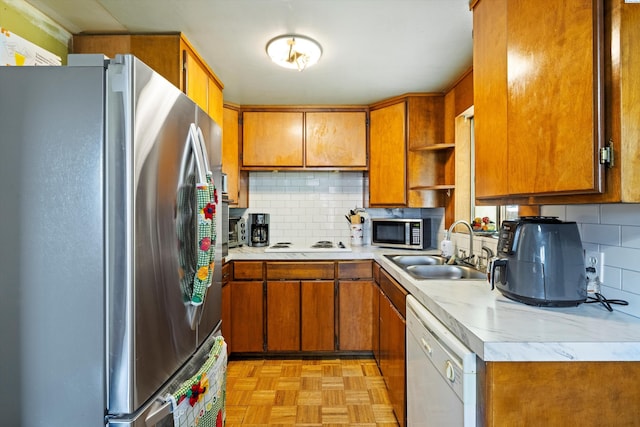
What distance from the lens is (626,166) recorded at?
86 cm

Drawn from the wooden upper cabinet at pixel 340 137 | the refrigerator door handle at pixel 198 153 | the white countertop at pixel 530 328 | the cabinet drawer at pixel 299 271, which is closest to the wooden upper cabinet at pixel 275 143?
the wooden upper cabinet at pixel 340 137

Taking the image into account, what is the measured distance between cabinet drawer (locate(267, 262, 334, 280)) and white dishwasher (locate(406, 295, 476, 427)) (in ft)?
4.02

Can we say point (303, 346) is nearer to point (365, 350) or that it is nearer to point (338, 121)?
point (365, 350)

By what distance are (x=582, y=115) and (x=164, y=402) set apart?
1.46 m

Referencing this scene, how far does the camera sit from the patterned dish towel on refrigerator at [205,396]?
1015 mm

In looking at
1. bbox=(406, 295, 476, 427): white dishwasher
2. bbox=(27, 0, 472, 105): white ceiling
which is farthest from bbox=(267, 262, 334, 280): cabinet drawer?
bbox=(27, 0, 472, 105): white ceiling

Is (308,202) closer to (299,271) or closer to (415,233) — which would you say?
(299,271)

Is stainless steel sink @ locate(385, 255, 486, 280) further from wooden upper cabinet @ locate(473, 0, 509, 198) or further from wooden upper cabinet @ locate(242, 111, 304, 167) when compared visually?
wooden upper cabinet @ locate(242, 111, 304, 167)

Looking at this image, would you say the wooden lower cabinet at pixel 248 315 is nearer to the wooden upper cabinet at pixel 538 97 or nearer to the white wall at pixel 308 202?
the white wall at pixel 308 202

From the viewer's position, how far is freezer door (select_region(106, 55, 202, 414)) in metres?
0.86

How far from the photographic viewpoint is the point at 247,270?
279 centimetres

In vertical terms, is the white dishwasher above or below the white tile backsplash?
below

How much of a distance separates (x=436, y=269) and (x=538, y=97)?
127cm

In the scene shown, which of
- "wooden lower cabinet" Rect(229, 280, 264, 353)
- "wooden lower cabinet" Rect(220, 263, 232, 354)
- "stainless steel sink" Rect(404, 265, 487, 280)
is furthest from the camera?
"wooden lower cabinet" Rect(229, 280, 264, 353)
